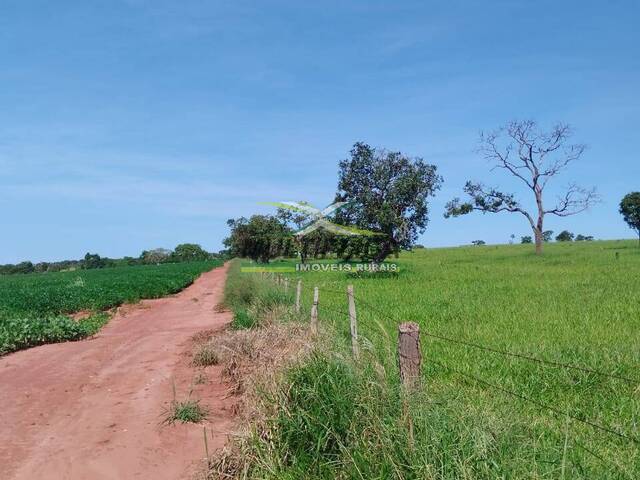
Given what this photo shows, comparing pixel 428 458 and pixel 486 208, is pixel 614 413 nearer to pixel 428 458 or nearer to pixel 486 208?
pixel 428 458

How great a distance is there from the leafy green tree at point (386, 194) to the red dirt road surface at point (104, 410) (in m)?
17.6

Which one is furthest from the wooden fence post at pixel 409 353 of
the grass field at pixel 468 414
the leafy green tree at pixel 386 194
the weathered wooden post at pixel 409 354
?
the leafy green tree at pixel 386 194

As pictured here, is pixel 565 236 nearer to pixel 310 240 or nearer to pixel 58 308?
pixel 310 240

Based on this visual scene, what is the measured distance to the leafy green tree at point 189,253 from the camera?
132 metres

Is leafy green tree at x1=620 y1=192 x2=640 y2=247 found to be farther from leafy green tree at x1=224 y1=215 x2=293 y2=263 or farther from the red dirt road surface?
the red dirt road surface

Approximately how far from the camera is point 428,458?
3979 millimetres

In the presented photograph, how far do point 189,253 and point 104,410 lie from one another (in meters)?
131

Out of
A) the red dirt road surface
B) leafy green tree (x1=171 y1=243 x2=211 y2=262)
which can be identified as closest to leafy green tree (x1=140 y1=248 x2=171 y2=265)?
leafy green tree (x1=171 y1=243 x2=211 y2=262)

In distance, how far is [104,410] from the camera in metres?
8.23

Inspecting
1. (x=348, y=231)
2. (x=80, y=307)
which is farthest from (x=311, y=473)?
(x=348, y=231)

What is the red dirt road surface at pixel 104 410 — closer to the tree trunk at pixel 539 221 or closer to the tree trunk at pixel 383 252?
the tree trunk at pixel 383 252

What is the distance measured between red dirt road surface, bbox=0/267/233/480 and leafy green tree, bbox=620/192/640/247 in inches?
2689

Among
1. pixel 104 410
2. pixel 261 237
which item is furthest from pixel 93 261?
pixel 104 410

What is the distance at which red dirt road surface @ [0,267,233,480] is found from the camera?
20.6 feet
